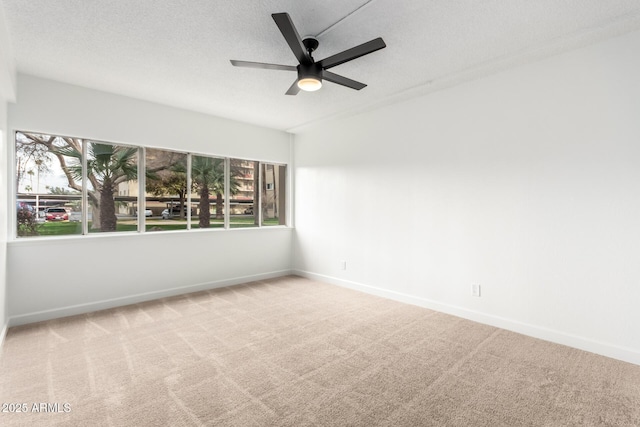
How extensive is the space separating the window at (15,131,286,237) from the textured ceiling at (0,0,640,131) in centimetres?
86

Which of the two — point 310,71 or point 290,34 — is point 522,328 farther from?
point 290,34

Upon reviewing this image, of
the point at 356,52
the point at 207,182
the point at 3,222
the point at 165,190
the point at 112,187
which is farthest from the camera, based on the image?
the point at 207,182

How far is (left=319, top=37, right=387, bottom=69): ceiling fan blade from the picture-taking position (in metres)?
2.24

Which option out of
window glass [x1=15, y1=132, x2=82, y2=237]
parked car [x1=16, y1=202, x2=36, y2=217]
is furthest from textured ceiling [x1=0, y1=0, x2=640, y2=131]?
parked car [x1=16, y1=202, x2=36, y2=217]

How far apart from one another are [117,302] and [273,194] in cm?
296

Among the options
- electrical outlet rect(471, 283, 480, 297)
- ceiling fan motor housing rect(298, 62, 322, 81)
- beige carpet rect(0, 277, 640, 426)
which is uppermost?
ceiling fan motor housing rect(298, 62, 322, 81)

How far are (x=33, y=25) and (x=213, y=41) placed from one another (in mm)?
1366

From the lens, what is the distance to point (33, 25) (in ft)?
8.09

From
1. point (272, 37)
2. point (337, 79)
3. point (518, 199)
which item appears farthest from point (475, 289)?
point (272, 37)

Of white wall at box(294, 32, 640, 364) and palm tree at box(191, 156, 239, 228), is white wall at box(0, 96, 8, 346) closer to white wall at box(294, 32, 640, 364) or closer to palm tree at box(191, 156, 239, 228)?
palm tree at box(191, 156, 239, 228)

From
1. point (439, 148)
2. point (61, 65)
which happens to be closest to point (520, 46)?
point (439, 148)

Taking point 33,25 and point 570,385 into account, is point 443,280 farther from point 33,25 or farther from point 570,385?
point 33,25

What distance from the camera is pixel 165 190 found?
4535 mm

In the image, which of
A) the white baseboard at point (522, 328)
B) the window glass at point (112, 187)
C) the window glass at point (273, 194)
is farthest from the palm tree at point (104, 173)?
the white baseboard at point (522, 328)
